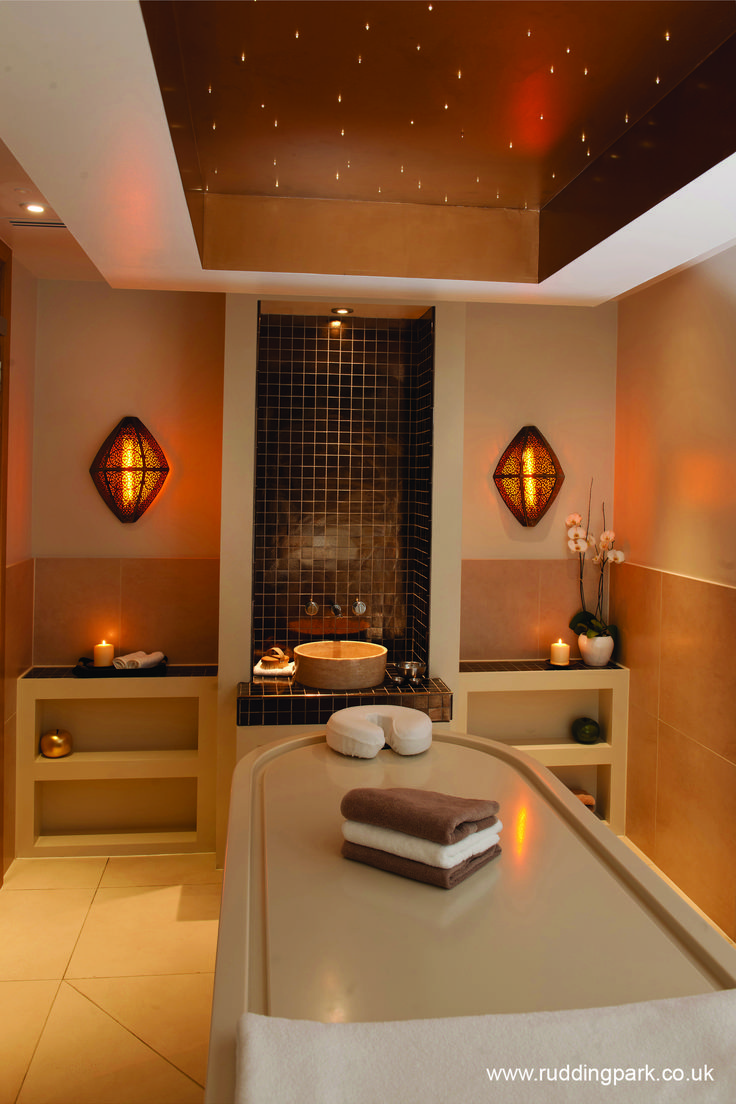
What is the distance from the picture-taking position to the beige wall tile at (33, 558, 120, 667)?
409cm

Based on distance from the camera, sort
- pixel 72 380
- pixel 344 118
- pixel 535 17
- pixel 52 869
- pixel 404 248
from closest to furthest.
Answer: pixel 535 17 < pixel 344 118 < pixel 404 248 < pixel 52 869 < pixel 72 380

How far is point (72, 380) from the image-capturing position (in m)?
4.06

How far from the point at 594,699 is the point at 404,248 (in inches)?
103

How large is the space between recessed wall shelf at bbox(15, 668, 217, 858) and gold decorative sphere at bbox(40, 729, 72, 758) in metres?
0.04

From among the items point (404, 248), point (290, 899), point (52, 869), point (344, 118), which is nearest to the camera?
point (290, 899)

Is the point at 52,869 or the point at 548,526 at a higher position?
the point at 548,526

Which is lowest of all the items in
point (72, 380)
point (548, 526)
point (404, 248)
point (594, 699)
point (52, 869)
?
point (52, 869)

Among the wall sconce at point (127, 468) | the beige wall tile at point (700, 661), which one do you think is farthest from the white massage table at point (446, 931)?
the wall sconce at point (127, 468)

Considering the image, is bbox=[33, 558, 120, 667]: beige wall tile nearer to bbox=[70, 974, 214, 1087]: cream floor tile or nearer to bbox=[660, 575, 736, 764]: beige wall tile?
bbox=[70, 974, 214, 1087]: cream floor tile

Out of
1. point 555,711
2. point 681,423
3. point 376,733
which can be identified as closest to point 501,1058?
point 376,733

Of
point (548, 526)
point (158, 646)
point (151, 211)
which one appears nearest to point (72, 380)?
point (158, 646)

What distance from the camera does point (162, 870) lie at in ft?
12.6

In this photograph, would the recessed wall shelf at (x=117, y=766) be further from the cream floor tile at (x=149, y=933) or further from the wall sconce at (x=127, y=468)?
the wall sconce at (x=127, y=468)

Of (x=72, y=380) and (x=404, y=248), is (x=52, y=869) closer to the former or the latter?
(x=72, y=380)
